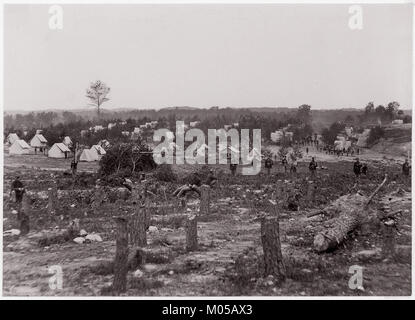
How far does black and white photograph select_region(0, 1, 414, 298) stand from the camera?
27.3 ft

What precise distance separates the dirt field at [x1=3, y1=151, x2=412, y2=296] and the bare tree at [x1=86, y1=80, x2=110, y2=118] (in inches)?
83.6

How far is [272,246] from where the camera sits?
25.9 ft

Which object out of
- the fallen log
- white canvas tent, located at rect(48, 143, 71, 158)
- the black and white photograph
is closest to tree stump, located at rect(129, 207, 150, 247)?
the black and white photograph

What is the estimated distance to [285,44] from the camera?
421 inches

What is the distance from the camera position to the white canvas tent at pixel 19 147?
11.2 meters

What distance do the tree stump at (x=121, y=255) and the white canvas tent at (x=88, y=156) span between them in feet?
15.1

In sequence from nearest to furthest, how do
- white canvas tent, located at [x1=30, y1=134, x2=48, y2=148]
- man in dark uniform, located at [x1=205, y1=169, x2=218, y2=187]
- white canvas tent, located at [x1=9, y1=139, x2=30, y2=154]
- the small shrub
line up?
white canvas tent, located at [x1=9, y1=139, x2=30, y2=154], white canvas tent, located at [x1=30, y1=134, x2=48, y2=148], the small shrub, man in dark uniform, located at [x1=205, y1=169, x2=218, y2=187]

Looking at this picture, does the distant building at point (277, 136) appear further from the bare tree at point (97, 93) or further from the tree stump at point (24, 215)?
the tree stump at point (24, 215)

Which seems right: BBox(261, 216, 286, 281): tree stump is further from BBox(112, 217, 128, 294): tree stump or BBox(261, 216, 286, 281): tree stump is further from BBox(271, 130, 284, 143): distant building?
BBox(271, 130, 284, 143): distant building

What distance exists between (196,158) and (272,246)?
4612 millimetres

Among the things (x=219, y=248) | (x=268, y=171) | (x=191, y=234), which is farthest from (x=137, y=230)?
(x=268, y=171)
